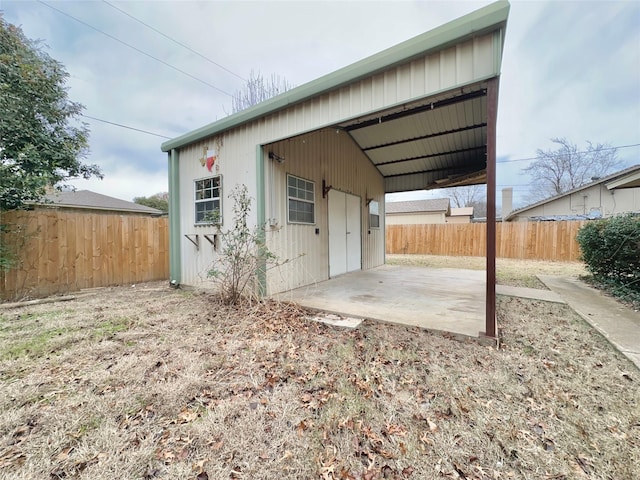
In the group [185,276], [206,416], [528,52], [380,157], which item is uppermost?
[528,52]

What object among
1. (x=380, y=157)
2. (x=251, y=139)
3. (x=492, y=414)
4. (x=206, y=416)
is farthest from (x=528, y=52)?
(x=206, y=416)

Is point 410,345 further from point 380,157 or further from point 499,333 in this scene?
point 380,157

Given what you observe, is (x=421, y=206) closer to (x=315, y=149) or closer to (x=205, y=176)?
(x=315, y=149)

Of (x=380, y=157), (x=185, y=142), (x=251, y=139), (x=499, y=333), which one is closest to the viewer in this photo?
(x=499, y=333)

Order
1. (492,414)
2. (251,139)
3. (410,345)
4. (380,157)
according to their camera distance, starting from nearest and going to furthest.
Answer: (492,414), (410,345), (251,139), (380,157)

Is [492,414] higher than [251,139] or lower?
lower

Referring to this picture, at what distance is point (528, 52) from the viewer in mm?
11250

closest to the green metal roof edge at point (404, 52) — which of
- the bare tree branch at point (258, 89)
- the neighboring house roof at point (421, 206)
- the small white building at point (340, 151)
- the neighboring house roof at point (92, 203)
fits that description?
the small white building at point (340, 151)

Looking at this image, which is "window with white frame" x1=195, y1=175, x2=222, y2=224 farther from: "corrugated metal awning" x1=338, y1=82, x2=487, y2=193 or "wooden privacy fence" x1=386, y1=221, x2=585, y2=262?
"wooden privacy fence" x1=386, y1=221, x2=585, y2=262

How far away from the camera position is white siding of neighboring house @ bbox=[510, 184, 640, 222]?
13586 millimetres

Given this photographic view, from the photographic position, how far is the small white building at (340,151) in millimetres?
2863

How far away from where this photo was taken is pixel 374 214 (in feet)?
30.5

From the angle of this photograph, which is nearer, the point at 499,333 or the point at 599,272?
the point at 499,333

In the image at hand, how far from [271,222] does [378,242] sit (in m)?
5.59
